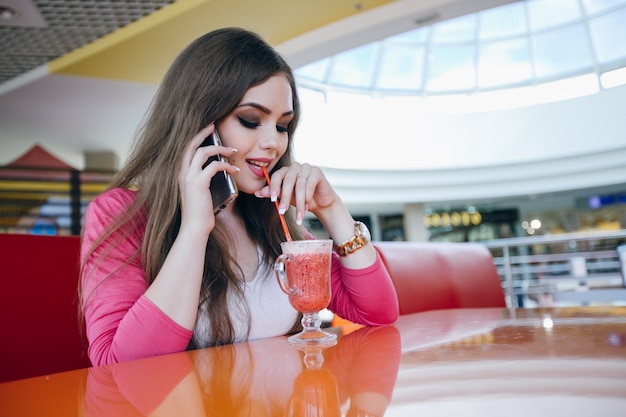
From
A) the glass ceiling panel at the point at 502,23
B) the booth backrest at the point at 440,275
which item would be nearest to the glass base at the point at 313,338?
the booth backrest at the point at 440,275

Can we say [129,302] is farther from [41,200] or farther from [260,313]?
[41,200]

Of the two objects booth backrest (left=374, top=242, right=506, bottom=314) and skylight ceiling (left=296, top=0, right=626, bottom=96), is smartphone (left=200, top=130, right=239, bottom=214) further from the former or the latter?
skylight ceiling (left=296, top=0, right=626, bottom=96)

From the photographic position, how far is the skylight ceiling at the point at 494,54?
10672mm

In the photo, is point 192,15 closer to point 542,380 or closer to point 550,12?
point 542,380

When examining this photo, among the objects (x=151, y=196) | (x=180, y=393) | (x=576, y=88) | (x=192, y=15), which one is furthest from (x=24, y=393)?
(x=576, y=88)

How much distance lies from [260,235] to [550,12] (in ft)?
38.9

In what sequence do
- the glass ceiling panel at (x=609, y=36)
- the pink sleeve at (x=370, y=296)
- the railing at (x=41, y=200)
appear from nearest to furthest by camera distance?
1. the pink sleeve at (x=370, y=296)
2. the railing at (x=41, y=200)
3. the glass ceiling panel at (x=609, y=36)

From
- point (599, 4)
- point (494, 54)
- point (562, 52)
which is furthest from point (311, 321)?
point (562, 52)

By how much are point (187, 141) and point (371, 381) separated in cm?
75

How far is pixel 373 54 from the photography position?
440 inches

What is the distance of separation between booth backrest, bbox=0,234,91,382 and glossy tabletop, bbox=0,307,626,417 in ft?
1.53

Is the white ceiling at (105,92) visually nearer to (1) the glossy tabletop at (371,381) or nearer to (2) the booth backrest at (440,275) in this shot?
(2) the booth backrest at (440,275)

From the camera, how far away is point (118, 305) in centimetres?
92

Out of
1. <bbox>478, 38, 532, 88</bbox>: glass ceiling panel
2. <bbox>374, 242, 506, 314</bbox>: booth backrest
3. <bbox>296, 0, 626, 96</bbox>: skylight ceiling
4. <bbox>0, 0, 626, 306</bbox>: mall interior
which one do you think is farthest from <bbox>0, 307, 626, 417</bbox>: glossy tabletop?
<bbox>478, 38, 532, 88</bbox>: glass ceiling panel
